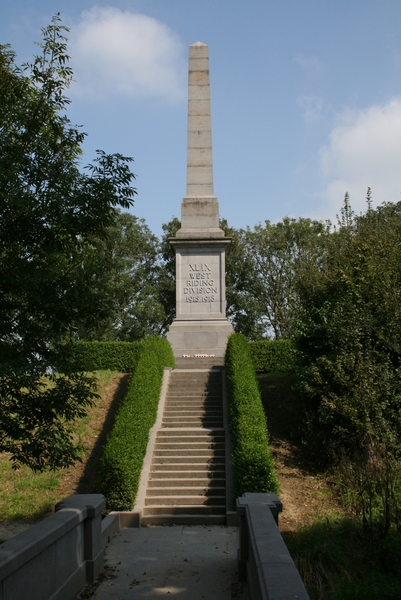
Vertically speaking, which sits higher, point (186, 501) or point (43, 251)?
point (43, 251)

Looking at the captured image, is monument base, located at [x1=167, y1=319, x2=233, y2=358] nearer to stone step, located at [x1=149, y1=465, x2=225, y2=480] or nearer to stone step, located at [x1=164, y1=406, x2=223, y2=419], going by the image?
stone step, located at [x1=164, y1=406, x2=223, y2=419]

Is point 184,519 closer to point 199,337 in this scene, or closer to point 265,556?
point 265,556

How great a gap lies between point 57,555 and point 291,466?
8294 millimetres

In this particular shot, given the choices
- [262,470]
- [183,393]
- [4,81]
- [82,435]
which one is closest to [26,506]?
[82,435]

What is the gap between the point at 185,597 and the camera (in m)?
6.83

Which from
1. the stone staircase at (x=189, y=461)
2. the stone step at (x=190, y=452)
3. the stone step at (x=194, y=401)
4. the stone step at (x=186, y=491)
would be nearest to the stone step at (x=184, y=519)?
the stone staircase at (x=189, y=461)

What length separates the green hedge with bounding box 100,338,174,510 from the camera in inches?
447

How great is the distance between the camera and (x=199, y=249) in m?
21.4

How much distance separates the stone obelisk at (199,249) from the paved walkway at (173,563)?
10019 millimetres

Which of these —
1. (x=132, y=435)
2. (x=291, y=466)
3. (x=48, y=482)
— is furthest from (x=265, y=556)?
(x=48, y=482)

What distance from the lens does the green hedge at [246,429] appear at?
11164 mm

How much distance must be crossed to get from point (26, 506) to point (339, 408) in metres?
6.59

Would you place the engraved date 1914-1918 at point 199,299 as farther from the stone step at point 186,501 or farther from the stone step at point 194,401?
the stone step at point 186,501

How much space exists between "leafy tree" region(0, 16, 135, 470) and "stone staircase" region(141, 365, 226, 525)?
14.2 feet
